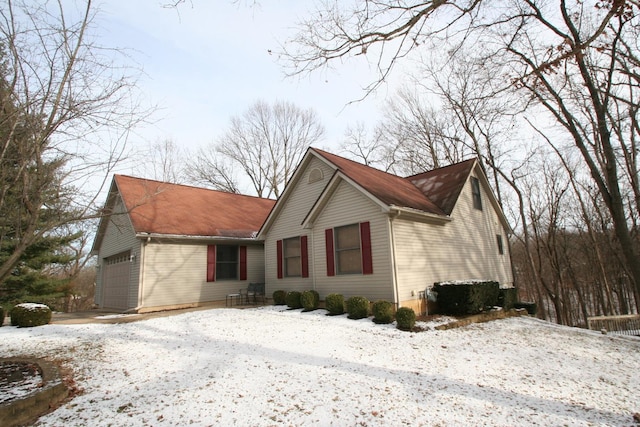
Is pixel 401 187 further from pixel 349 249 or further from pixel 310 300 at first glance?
pixel 310 300

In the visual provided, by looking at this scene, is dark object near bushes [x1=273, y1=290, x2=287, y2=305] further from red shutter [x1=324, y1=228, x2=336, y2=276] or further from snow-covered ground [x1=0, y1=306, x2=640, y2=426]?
snow-covered ground [x1=0, y1=306, x2=640, y2=426]

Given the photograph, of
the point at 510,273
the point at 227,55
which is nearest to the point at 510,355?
the point at 227,55

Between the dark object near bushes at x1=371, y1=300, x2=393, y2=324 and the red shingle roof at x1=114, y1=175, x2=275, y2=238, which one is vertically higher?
the red shingle roof at x1=114, y1=175, x2=275, y2=238

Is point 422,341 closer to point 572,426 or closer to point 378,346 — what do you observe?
point 378,346

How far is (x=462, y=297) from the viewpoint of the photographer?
10.4 m

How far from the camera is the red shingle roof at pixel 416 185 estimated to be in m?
11.3

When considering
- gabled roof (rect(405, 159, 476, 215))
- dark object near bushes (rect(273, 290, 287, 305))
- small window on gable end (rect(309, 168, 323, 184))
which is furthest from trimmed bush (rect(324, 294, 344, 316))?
gabled roof (rect(405, 159, 476, 215))

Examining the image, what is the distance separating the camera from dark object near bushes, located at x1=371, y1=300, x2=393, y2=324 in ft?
30.4

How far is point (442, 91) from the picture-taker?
744 inches

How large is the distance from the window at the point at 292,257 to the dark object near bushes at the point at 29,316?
24.7ft

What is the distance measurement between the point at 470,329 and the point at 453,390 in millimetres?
4953

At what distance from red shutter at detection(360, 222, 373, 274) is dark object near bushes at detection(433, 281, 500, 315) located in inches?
94.6

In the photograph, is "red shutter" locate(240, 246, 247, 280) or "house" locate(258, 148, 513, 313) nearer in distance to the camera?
"house" locate(258, 148, 513, 313)

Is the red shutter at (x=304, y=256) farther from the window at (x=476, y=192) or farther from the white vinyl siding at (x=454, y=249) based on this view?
the window at (x=476, y=192)
